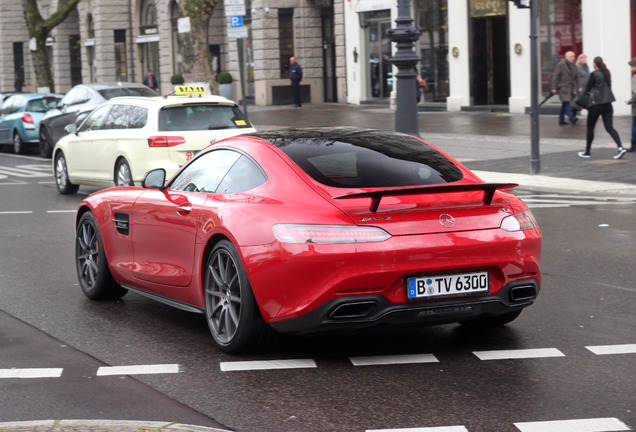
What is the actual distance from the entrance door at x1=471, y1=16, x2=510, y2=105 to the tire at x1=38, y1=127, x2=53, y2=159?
1355 centimetres

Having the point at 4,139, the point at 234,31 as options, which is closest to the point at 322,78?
the point at 4,139

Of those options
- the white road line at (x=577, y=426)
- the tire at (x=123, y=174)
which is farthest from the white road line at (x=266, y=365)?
the tire at (x=123, y=174)

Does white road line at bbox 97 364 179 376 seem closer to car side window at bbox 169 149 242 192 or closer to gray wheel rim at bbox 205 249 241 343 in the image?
gray wheel rim at bbox 205 249 241 343

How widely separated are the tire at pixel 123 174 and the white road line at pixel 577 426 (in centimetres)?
1065

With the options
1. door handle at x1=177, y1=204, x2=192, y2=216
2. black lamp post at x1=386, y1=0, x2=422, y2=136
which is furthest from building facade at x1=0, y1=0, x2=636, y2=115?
door handle at x1=177, y1=204, x2=192, y2=216

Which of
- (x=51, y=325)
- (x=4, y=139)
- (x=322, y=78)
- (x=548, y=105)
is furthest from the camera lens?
(x=322, y=78)

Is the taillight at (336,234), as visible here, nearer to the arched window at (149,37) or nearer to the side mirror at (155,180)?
the side mirror at (155,180)

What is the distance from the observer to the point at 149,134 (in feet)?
47.9

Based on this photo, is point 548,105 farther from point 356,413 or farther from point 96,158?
point 356,413

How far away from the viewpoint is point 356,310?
5785 mm

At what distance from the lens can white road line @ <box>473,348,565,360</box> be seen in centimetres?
614

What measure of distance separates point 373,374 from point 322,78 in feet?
118

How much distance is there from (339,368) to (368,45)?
32.0 m

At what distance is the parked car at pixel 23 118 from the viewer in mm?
26172
